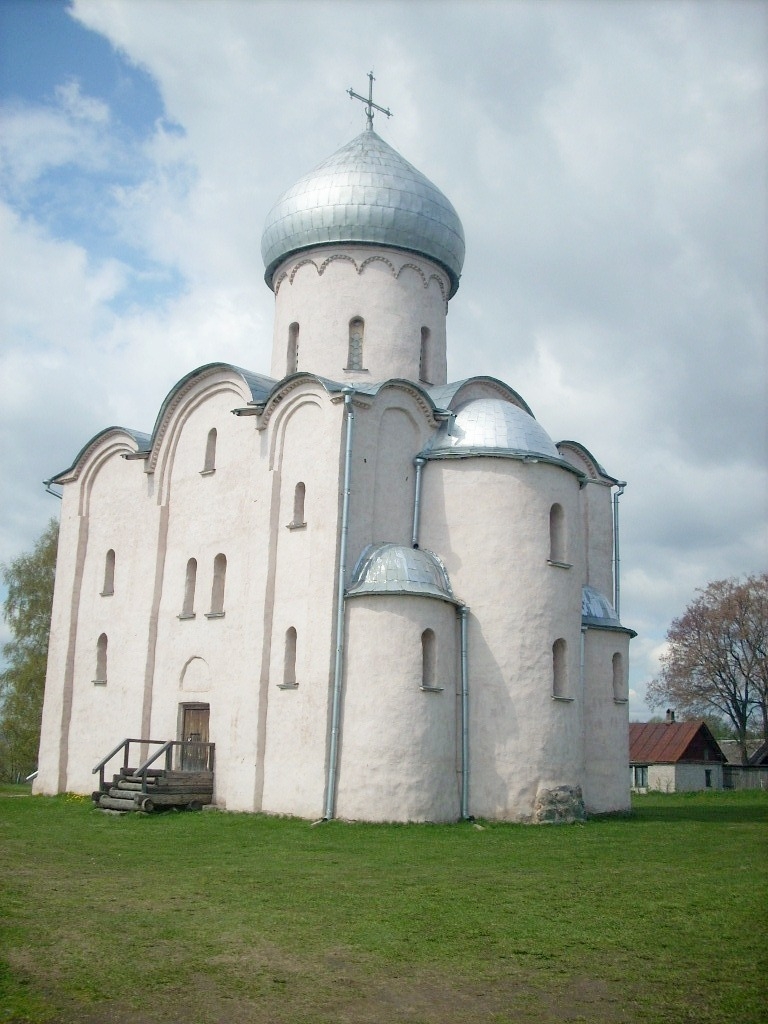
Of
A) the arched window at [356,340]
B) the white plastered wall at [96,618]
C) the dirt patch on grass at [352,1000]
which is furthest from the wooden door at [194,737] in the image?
the dirt patch on grass at [352,1000]

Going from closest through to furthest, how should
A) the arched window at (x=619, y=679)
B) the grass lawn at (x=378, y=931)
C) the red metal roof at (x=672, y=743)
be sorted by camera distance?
the grass lawn at (x=378, y=931)
the arched window at (x=619, y=679)
the red metal roof at (x=672, y=743)

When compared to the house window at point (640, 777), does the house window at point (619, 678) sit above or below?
above

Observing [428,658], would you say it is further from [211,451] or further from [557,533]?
[211,451]

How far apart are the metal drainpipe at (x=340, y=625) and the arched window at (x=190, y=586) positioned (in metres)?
4.11

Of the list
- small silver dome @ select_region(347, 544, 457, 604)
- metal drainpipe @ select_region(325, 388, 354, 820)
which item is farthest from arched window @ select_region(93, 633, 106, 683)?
small silver dome @ select_region(347, 544, 457, 604)

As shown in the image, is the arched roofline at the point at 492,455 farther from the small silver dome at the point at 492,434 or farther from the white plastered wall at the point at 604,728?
the white plastered wall at the point at 604,728

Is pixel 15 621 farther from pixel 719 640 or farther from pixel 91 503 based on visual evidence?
pixel 719 640

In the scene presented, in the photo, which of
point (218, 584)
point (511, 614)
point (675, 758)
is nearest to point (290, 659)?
point (218, 584)

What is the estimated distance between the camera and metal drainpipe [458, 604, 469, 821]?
16.4m

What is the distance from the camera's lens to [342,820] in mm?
15570

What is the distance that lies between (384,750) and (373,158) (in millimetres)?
11833

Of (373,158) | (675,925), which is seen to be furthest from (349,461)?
(675,925)

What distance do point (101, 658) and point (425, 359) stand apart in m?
8.73

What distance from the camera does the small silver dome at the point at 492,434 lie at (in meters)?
17.8
